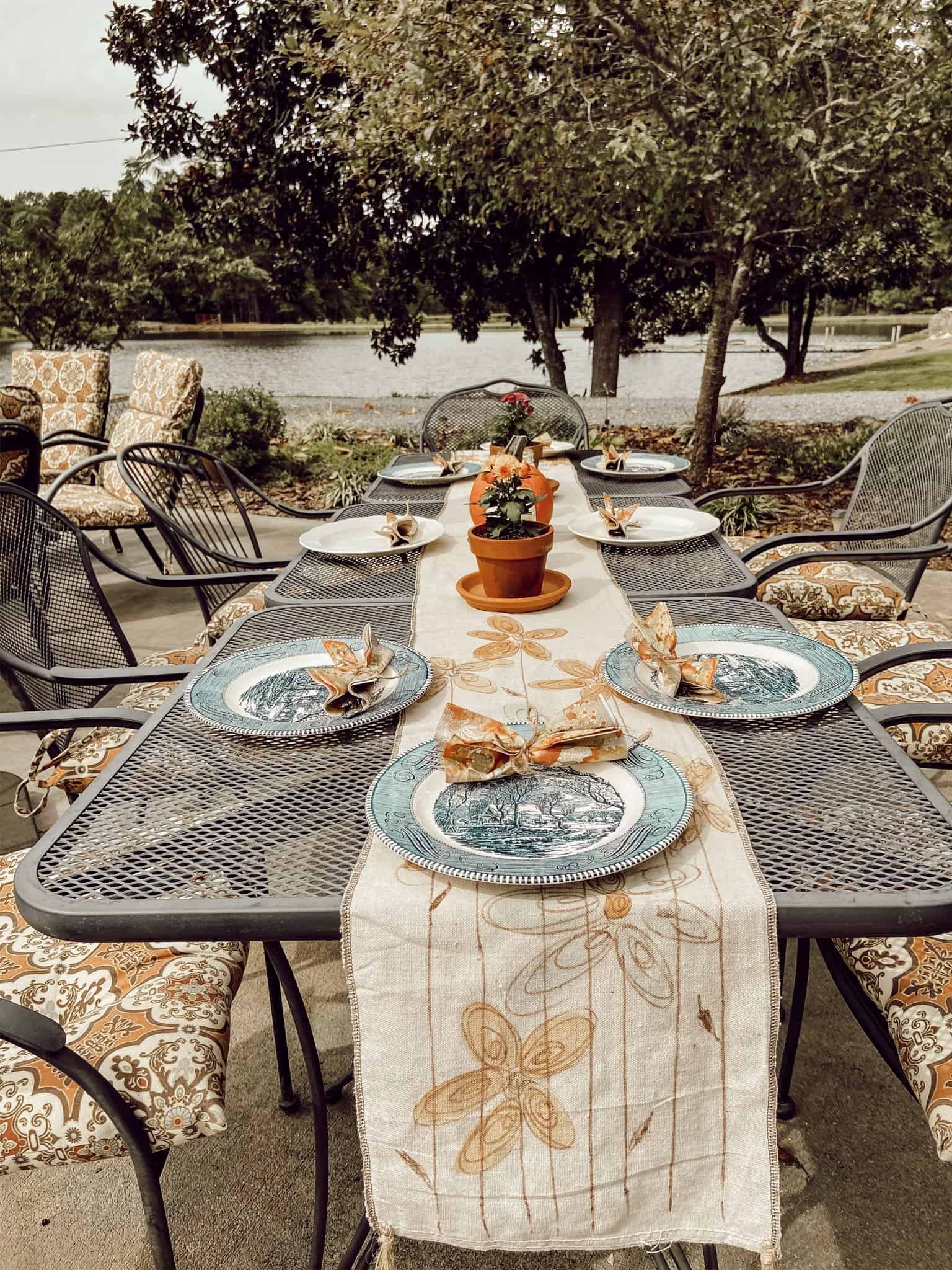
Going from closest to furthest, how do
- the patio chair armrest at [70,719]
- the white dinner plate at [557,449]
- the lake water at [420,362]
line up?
the patio chair armrest at [70,719], the white dinner plate at [557,449], the lake water at [420,362]

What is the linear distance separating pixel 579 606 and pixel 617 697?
1.47ft

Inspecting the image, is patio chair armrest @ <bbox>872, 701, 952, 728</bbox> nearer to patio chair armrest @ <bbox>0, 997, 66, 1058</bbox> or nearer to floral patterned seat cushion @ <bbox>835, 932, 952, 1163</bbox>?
floral patterned seat cushion @ <bbox>835, 932, 952, 1163</bbox>

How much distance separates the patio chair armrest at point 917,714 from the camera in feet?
4.30

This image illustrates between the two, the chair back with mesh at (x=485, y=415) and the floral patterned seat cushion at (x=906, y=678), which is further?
the chair back with mesh at (x=485, y=415)

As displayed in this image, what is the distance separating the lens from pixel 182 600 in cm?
436

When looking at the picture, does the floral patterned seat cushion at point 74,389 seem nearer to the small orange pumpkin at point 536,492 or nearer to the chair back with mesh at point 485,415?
the chair back with mesh at point 485,415

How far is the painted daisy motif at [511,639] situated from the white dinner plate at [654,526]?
1.83 ft

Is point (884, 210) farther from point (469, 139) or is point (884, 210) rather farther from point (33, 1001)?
point (33, 1001)

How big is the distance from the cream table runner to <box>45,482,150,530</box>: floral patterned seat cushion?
363 centimetres

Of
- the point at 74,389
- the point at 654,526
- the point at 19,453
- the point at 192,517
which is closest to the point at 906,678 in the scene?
the point at 654,526

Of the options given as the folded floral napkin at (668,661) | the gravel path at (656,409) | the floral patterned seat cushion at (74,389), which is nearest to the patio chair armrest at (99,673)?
the folded floral napkin at (668,661)

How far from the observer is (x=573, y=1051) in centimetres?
89

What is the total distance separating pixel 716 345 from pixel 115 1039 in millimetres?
5313

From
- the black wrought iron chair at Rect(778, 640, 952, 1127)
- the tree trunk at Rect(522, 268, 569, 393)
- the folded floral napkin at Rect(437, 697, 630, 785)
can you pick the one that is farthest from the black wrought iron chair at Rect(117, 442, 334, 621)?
the tree trunk at Rect(522, 268, 569, 393)
